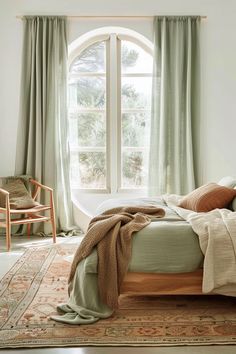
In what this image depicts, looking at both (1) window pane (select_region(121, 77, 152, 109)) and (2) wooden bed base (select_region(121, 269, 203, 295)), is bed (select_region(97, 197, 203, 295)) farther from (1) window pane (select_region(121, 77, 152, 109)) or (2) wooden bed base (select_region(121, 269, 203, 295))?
(1) window pane (select_region(121, 77, 152, 109))

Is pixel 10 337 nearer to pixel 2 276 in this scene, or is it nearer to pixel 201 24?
pixel 2 276

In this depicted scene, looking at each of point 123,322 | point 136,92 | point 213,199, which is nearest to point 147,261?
point 123,322

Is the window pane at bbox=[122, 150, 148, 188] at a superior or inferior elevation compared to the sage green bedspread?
superior

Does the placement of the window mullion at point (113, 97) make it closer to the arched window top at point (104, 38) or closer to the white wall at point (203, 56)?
the arched window top at point (104, 38)

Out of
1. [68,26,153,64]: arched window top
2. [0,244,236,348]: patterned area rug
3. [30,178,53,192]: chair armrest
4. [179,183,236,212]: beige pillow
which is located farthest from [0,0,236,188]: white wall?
[0,244,236,348]: patterned area rug

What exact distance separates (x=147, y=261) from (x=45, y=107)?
290cm

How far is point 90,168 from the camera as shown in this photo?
213 inches

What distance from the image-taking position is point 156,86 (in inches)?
197

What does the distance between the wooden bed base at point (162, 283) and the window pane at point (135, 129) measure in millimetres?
2966

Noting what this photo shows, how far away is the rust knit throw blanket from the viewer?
2.56 metres

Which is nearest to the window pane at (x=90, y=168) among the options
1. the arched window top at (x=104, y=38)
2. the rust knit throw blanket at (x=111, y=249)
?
the arched window top at (x=104, y=38)

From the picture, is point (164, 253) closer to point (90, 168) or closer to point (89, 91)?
point (90, 168)

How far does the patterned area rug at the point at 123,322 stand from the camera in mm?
2256

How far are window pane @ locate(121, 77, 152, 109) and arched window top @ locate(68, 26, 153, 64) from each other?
1.27ft
